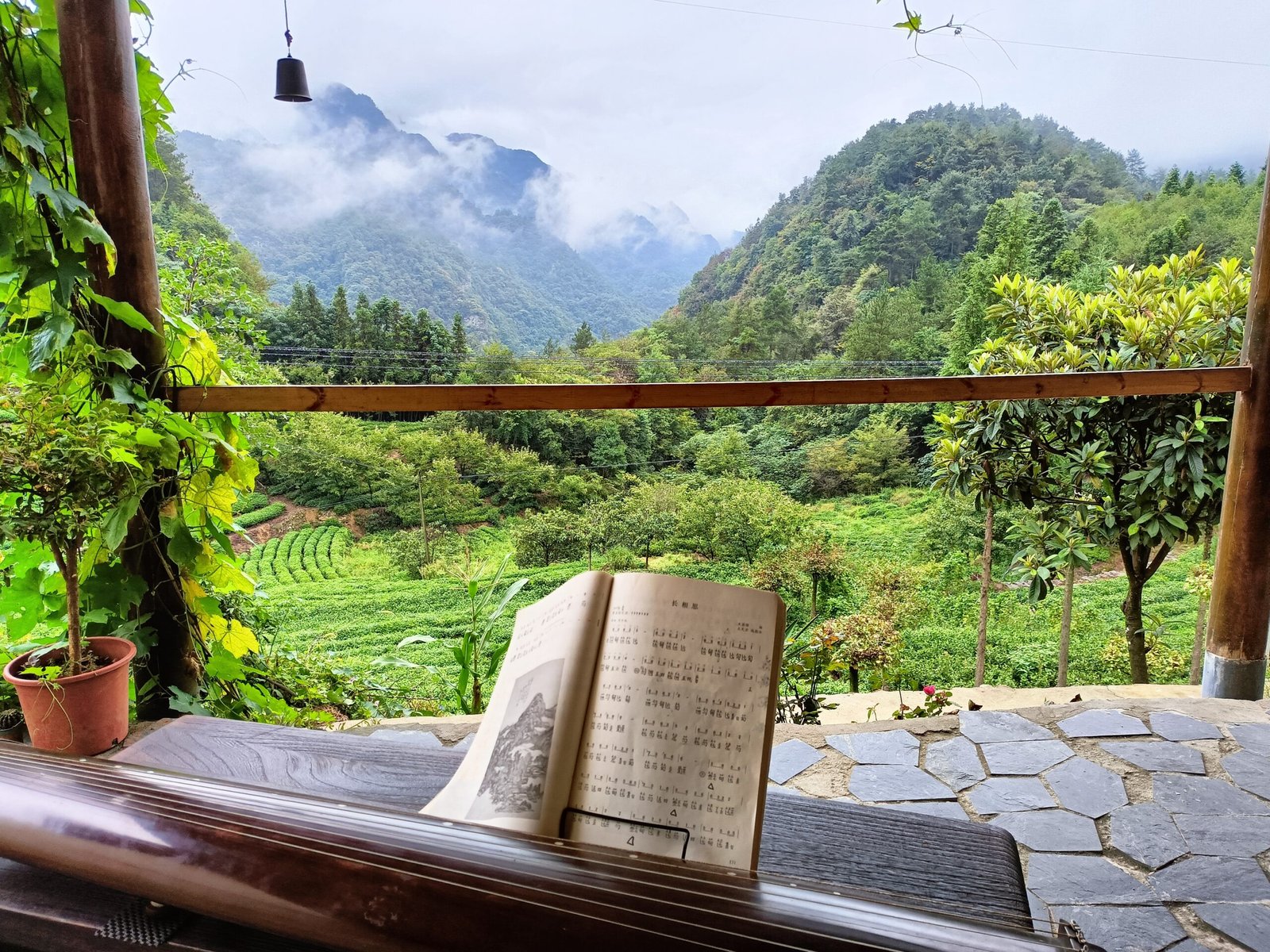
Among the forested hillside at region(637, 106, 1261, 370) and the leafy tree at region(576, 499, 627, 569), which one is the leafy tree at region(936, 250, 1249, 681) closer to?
the leafy tree at region(576, 499, 627, 569)

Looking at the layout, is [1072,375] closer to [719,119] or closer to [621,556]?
[621,556]

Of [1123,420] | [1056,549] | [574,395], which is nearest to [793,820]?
[574,395]

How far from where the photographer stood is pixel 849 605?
6.27 metres

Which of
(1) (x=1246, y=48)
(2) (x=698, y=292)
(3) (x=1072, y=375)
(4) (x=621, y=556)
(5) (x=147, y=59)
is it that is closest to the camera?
(5) (x=147, y=59)

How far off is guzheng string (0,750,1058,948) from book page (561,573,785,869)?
3 cm

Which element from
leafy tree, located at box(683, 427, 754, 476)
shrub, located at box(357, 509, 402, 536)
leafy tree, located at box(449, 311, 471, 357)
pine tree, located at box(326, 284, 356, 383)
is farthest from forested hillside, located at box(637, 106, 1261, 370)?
shrub, located at box(357, 509, 402, 536)

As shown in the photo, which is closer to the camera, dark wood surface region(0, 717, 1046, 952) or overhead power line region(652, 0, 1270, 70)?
dark wood surface region(0, 717, 1046, 952)

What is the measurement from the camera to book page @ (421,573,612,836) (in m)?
0.46

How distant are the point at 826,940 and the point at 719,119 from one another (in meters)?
A: 10.2

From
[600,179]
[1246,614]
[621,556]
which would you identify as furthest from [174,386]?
[600,179]

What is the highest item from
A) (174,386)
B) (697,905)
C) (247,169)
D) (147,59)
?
(247,169)

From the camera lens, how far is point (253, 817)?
0.35 m

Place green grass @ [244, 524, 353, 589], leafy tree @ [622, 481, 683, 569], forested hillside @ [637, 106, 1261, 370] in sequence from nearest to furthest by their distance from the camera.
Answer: green grass @ [244, 524, 353, 589] → leafy tree @ [622, 481, 683, 569] → forested hillside @ [637, 106, 1261, 370]

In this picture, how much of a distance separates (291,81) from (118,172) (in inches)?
73.4
